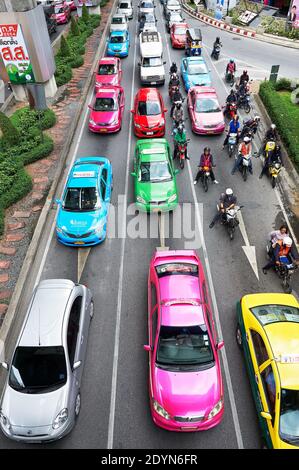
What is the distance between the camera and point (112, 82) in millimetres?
22188

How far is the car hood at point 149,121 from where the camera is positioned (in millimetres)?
17706

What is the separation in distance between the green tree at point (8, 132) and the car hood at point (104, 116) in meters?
3.97

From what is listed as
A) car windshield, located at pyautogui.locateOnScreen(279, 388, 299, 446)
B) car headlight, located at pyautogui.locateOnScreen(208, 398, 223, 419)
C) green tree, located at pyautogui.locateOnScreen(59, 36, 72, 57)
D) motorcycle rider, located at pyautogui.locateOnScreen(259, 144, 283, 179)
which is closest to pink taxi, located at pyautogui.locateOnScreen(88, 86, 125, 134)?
motorcycle rider, located at pyautogui.locateOnScreen(259, 144, 283, 179)

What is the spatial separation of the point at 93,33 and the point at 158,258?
98.4ft

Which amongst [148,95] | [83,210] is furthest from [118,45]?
[83,210]

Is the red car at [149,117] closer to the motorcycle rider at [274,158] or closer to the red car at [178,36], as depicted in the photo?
the motorcycle rider at [274,158]

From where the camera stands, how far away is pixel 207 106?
60.8 feet

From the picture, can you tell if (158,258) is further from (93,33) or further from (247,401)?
(93,33)

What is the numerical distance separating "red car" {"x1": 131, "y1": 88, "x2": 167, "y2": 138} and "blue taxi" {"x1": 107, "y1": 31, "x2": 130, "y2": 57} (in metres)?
12.2

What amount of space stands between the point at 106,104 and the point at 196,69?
7515 mm

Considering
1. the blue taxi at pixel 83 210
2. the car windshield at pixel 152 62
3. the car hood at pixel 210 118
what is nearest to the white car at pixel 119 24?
the car windshield at pixel 152 62

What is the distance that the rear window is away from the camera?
→ 32.1ft

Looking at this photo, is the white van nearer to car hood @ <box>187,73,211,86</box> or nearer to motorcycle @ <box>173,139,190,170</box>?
car hood @ <box>187,73,211,86</box>

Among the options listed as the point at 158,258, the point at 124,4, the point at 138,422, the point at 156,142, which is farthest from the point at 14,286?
the point at 124,4
